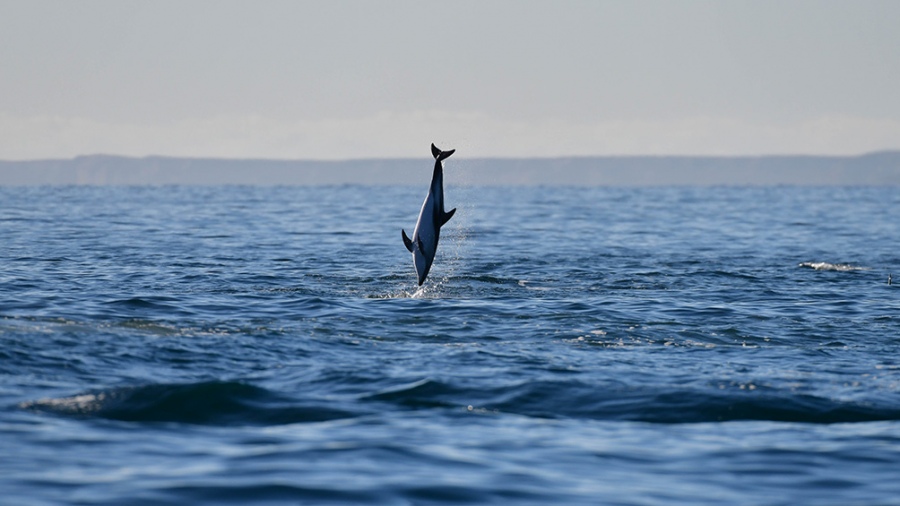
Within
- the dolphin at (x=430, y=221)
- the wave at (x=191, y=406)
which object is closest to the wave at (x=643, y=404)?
the wave at (x=191, y=406)

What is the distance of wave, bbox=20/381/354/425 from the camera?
531 inches

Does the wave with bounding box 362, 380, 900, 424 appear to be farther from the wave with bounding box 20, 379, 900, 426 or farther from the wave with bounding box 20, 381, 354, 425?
the wave with bounding box 20, 381, 354, 425

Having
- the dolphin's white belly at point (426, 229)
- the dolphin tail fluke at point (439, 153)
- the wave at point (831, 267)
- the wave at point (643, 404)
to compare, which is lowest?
the wave at point (643, 404)

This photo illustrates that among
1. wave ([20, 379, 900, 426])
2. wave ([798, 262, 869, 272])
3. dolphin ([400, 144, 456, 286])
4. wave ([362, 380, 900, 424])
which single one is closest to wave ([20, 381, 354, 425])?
wave ([20, 379, 900, 426])

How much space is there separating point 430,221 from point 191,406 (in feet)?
30.4

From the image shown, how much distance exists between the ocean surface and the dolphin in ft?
4.15

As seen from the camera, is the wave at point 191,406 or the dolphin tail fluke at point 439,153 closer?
the wave at point 191,406

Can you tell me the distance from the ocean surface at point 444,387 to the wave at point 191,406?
4 centimetres

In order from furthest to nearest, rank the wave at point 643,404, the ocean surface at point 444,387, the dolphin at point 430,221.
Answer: the dolphin at point 430,221, the wave at point 643,404, the ocean surface at point 444,387

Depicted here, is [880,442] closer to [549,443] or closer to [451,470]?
[549,443]

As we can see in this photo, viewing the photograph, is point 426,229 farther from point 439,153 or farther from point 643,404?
point 643,404

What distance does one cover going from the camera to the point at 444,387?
15.3 metres

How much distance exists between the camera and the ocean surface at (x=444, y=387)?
1098 cm

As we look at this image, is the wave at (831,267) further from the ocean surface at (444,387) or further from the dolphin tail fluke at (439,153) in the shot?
the dolphin tail fluke at (439,153)
